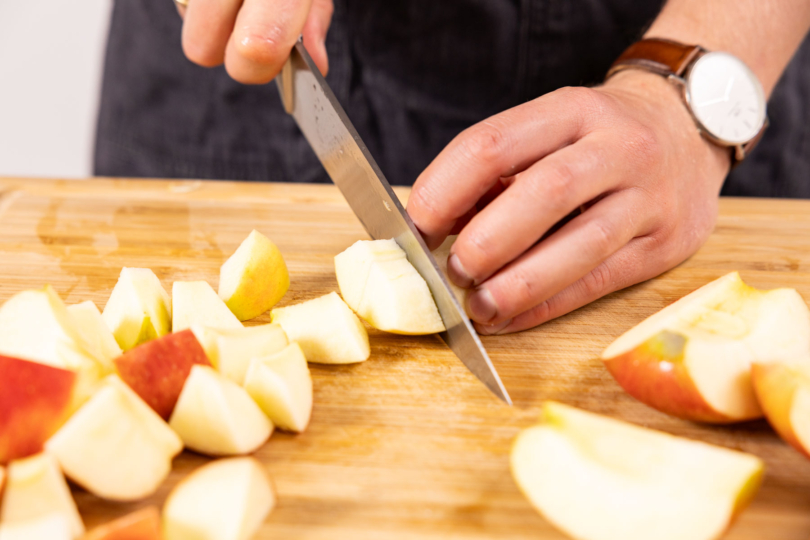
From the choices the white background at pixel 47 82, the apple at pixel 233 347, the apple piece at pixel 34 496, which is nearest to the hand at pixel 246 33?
the apple at pixel 233 347

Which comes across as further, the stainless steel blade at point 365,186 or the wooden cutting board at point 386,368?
the stainless steel blade at point 365,186

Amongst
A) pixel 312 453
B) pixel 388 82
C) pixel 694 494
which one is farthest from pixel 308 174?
pixel 694 494

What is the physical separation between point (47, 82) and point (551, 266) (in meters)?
3.09

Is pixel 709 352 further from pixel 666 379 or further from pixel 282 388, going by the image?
pixel 282 388

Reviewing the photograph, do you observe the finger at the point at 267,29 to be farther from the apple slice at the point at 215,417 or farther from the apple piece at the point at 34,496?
the apple piece at the point at 34,496

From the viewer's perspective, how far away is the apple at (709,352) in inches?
32.6

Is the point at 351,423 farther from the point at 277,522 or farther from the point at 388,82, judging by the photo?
the point at 388,82

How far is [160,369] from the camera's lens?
834mm

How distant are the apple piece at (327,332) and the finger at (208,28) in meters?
0.63

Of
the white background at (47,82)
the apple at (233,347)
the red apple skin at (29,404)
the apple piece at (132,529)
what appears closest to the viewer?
the apple piece at (132,529)

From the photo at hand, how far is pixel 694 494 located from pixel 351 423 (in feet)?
1.50

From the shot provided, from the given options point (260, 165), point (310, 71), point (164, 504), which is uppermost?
point (310, 71)

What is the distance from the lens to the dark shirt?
1634mm

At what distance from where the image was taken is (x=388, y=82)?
175 cm
